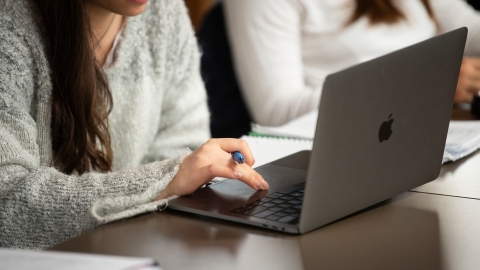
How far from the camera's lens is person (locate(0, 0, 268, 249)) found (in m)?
0.79

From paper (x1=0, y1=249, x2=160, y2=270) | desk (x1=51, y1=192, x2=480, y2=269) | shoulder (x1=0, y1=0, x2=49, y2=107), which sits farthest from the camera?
shoulder (x1=0, y1=0, x2=49, y2=107)

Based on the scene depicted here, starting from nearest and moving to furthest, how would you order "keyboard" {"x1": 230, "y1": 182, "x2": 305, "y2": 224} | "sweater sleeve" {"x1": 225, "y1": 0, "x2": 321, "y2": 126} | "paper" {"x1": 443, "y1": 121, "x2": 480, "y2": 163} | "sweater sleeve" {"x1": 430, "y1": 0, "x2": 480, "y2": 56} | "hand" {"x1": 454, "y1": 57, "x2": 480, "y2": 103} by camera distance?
"keyboard" {"x1": 230, "y1": 182, "x2": 305, "y2": 224}, "paper" {"x1": 443, "y1": 121, "x2": 480, "y2": 163}, "hand" {"x1": 454, "y1": 57, "x2": 480, "y2": 103}, "sweater sleeve" {"x1": 225, "y1": 0, "x2": 321, "y2": 126}, "sweater sleeve" {"x1": 430, "y1": 0, "x2": 480, "y2": 56}

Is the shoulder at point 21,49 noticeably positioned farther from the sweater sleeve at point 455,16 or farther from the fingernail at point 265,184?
the sweater sleeve at point 455,16

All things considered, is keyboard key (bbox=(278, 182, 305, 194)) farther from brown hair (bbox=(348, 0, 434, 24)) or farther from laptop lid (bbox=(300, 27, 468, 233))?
brown hair (bbox=(348, 0, 434, 24))

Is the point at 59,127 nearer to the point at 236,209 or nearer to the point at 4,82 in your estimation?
the point at 4,82

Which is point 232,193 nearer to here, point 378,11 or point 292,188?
point 292,188

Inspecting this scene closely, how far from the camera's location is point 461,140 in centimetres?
111

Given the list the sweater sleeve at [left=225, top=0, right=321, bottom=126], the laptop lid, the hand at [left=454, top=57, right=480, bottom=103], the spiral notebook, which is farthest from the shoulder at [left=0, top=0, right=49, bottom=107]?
the hand at [left=454, top=57, right=480, bottom=103]

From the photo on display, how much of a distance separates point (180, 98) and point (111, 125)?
180 mm

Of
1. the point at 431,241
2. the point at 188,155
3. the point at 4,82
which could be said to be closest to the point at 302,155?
the point at 188,155

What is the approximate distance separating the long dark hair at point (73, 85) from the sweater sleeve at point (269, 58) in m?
0.79

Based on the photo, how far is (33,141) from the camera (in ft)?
3.04

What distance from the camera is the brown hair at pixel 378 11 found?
6.30 feet

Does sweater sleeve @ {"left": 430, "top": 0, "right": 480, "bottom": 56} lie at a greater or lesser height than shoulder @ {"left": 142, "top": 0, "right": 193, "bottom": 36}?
greater
